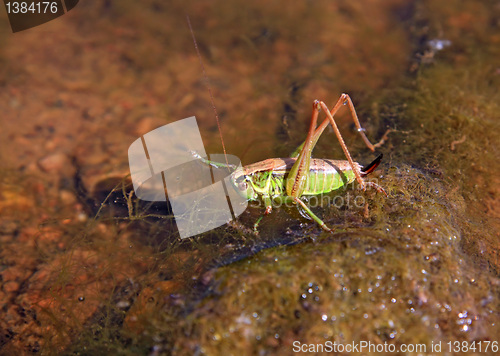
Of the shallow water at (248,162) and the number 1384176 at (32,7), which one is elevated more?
the number 1384176 at (32,7)

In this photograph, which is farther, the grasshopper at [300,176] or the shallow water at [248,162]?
the grasshopper at [300,176]

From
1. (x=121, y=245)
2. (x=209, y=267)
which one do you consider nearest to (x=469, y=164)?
(x=209, y=267)

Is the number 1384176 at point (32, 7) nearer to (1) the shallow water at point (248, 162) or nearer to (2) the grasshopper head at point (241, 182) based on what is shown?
(1) the shallow water at point (248, 162)

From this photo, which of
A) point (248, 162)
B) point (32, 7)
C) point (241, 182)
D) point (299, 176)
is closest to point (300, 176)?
point (299, 176)

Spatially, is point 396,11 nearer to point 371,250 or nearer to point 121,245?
point 371,250

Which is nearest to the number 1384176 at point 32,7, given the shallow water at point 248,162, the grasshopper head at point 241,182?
the shallow water at point 248,162

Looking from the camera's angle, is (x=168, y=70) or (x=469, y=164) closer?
(x=469, y=164)

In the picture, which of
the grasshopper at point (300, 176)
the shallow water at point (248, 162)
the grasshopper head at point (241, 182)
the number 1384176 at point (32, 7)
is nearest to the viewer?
the shallow water at point (248, 162)

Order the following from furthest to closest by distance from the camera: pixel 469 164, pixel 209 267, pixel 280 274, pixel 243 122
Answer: pixel 243 122 → pixel 469 164 → pixel 209 267 → pixel 280 274
